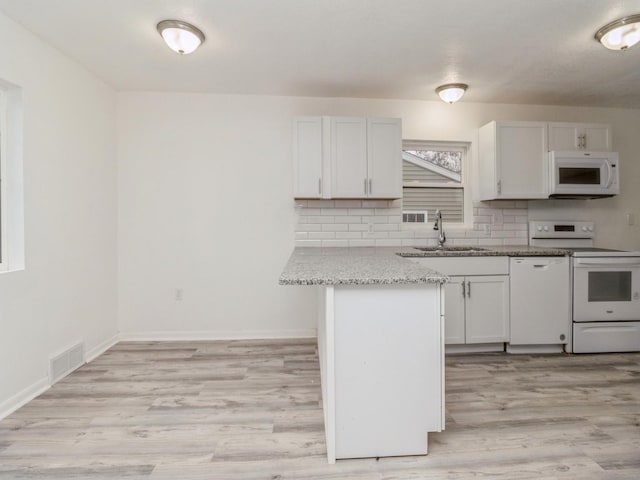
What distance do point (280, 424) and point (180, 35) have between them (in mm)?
2492

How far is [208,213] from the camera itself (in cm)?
336

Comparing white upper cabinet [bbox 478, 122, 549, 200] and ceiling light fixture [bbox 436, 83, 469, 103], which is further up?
ceiling light fixture [bbox 436, 83, 469, 103]

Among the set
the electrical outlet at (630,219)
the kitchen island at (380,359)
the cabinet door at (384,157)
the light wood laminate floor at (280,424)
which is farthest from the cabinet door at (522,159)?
the kitchen island at (380,359)

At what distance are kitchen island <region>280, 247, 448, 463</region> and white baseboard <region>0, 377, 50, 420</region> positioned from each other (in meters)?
1.95

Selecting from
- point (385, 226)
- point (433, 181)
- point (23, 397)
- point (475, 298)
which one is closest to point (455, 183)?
point (433, 181)

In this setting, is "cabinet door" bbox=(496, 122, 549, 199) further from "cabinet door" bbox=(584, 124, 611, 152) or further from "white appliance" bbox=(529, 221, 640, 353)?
"white appliance" bbox=(529, 221, 640, 353)

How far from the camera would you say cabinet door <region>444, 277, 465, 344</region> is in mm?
2945

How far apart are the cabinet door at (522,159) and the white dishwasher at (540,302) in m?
0.69

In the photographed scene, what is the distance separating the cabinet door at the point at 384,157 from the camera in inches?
122

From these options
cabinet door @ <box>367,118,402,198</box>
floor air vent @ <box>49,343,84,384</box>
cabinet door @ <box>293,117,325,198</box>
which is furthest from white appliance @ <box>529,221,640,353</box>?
floor air vent @ <box>49,343,84,384</box>

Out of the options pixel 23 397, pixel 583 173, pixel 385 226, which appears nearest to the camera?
pixel 23 397

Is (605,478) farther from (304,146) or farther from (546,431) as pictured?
(304,146)

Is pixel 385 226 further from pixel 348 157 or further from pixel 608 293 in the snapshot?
pixel 608 293

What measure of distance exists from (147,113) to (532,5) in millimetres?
3207
